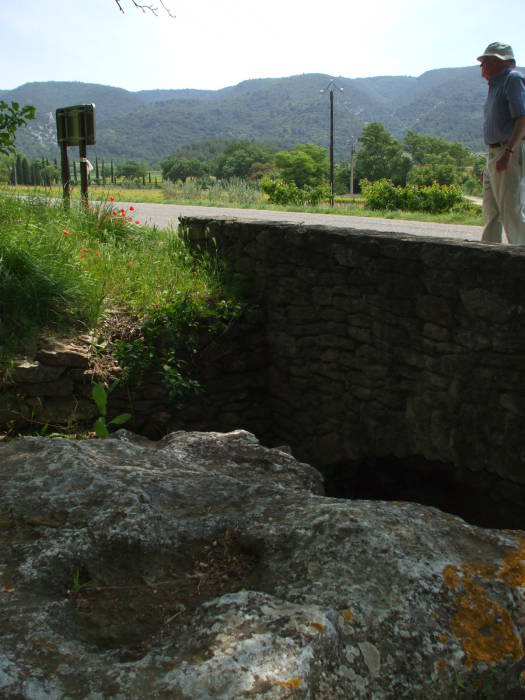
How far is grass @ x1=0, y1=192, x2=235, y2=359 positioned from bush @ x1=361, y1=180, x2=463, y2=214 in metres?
10.5

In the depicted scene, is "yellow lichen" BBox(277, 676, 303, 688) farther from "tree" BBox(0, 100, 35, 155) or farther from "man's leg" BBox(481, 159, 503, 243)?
"tree" BBox(0, 100, 35, 155)

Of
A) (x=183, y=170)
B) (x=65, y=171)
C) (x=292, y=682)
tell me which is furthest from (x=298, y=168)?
(x=292, y=682)

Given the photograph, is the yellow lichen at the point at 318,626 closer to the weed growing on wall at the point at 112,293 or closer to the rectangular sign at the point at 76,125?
the weed growing on wall at the point at 112,293

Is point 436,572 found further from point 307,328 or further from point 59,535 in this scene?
point 307,328

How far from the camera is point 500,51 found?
17.4 feet

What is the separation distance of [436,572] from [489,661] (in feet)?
0.73

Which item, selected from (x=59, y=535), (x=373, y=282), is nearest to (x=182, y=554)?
(x=59, y=535)

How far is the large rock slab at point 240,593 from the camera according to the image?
1.31 m

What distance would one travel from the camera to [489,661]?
4.74ft

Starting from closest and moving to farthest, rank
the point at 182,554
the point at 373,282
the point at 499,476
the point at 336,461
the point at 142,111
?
the point at 182,554
the point at 499,476
the point at 373,282
the point at 336,461
the point at 142,111

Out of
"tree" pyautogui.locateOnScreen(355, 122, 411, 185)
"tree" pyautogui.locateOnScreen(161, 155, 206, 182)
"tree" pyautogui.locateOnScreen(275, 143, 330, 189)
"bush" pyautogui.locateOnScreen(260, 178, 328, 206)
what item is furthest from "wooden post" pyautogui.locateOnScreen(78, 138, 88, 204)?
"tree" pyautogui.locateOnScreen(355, 122, 411, 185)

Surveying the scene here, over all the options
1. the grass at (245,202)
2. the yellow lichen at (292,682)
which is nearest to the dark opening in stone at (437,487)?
the yellow lichen at (292,682)

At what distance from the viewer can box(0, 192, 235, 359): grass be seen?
5.23 meters

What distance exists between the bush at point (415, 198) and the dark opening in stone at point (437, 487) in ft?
39.4
